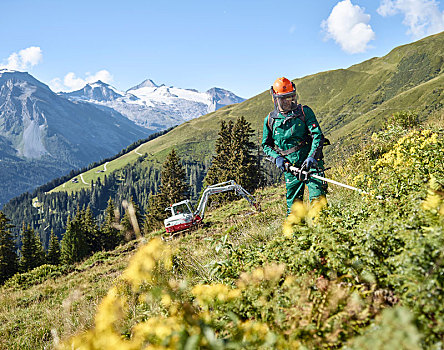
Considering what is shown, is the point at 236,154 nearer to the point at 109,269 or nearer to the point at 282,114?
the point at 109,269

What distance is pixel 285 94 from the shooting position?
525cm

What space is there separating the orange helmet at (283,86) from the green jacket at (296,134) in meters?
0.38

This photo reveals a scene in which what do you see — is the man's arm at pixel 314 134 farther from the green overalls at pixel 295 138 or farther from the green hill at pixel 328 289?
the green hill at pixel 328 289

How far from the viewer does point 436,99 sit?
15675cm

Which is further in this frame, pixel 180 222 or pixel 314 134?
pixel 180 222

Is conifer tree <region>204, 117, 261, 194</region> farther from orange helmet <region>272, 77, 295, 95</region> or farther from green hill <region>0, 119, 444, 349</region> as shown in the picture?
green hill <region>0, 119, 444, 349</region>

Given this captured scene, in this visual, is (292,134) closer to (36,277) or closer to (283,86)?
(283,86)

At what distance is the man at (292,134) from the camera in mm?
5277

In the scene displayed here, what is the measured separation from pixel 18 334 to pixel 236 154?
34203mm

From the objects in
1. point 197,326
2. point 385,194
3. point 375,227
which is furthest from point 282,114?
point 197,326

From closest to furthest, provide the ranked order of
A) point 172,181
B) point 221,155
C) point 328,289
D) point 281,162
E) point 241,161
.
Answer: point 328,289 → point 281,162 → point 241,161 → point 221,155 → point 172,181

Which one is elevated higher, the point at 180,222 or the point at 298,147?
the point at 298,147

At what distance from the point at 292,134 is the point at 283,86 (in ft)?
3.00

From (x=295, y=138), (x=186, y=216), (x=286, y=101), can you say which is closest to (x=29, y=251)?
(x=186, y=216)
